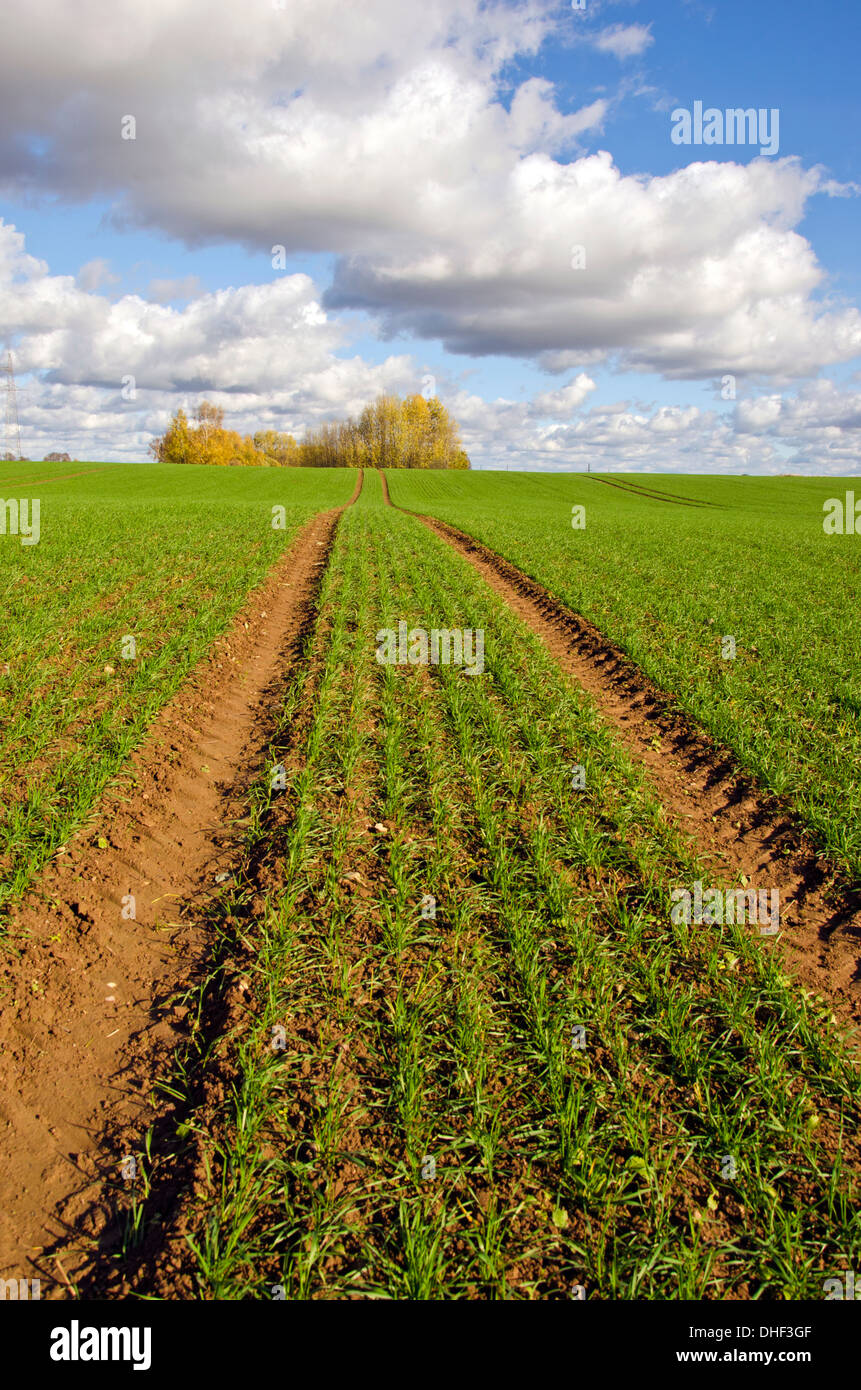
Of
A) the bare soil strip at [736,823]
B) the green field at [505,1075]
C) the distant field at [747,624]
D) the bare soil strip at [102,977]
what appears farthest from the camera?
the distant field at [747,624]

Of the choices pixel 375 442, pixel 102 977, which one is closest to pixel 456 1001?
pixel 102 977

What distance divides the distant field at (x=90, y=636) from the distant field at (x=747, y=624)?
6.61 meters

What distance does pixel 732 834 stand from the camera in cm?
622

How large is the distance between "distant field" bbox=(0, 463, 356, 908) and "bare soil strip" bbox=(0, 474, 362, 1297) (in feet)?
1.22

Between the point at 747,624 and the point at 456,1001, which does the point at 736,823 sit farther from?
the point at 747,624

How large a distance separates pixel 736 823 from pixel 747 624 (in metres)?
8.12

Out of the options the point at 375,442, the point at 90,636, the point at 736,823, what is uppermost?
the point at 375,442

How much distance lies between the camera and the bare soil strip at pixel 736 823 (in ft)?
15.4

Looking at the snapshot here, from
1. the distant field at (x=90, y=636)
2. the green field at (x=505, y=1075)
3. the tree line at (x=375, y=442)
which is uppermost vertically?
the tree line at (x=375, y=442)

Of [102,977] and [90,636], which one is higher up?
[90,636]

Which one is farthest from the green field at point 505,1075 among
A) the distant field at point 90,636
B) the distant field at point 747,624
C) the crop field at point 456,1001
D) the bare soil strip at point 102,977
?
the distant field at point 747,624

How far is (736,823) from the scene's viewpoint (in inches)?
252

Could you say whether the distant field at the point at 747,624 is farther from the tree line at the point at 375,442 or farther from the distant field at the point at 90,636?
the tree line at the point at 375,442
